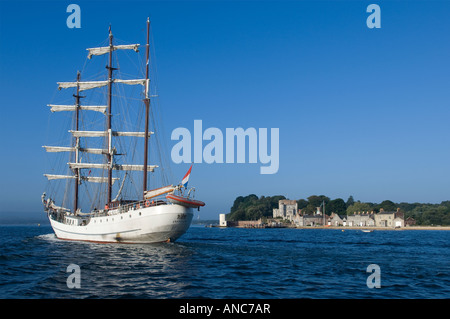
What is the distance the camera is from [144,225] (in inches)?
1953

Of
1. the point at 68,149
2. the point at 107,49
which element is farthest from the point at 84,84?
the point at 68,149

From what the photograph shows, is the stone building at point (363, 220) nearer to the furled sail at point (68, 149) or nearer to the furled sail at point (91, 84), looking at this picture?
the furled sail at point (68, 149)

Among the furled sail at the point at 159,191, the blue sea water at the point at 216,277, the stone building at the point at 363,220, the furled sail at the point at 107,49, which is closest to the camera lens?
the blue sea water at the point at 216,277

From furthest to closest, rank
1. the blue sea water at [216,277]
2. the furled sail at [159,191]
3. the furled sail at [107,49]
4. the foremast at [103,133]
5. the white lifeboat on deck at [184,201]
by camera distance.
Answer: the furled sail at [107,49] < the foremast at [103,133] < the furled sail at [159,191] < the white lifeboat on deck at [184,201] < the blue sea water at [216,277]

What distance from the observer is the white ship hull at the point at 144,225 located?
48.9m

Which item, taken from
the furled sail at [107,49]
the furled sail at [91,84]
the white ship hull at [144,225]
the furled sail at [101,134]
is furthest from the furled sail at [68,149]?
the white ship hull at [144,225]

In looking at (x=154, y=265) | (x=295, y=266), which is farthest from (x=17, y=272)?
(x=295, y=266)

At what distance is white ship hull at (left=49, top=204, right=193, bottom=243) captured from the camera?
4891 centimetres

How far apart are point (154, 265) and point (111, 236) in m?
24.5

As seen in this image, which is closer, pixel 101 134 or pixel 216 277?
pixel 216 277

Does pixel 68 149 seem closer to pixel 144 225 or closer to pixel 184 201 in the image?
pixel 144 225

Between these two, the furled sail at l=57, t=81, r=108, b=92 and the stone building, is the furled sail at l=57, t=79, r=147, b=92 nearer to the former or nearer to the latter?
the furled sail at l=57, t=81, r=108, b=92

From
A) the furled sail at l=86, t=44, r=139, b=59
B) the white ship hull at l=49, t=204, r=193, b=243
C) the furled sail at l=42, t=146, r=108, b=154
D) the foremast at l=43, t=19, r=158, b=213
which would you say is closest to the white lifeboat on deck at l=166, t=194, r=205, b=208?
the white ship hull at l=49, t=204, r=193, b=243
